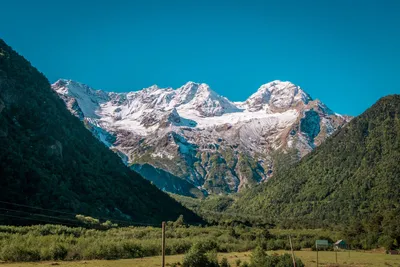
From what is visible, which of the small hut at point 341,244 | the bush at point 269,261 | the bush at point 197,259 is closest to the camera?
the bush at point 269,261

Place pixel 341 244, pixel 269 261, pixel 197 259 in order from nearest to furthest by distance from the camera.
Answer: pixel 269 261 < pixel 197 259 < pixel 341 244

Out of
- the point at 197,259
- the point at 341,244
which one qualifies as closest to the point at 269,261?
the point at 197,259

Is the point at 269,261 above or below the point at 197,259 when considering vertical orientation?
below

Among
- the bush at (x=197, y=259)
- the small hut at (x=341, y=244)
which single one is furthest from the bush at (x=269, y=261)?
the small hut at (x=341, y=244)

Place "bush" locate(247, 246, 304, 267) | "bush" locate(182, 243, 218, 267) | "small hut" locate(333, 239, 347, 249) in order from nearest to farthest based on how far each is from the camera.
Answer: "bush" locate(247, 246, 304, 267)
"bush" locate(182, 243, 218, 267)
"small hut" locate(333, 239, 347, 249)

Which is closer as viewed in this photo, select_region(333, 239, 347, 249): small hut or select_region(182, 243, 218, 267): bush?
select_region(182, 243, 218, 267): bush

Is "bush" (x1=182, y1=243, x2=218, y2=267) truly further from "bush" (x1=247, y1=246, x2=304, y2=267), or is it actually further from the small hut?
the small hut

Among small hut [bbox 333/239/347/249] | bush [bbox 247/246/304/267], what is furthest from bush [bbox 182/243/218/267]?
small hut [bbox 333/239/347/249]

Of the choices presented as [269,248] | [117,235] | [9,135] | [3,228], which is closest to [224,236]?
[269,248]

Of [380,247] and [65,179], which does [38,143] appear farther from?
[380,247]

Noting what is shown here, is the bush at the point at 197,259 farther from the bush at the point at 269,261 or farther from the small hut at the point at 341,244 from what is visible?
the small hut at the point at 341,244

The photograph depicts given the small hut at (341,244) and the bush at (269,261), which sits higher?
the bush at (269,261)

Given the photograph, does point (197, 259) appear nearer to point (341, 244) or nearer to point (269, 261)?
point (269, 261)

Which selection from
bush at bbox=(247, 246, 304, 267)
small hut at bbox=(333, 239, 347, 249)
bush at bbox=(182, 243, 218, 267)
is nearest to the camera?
bush at bbox=(247, 246, 304, 267)
